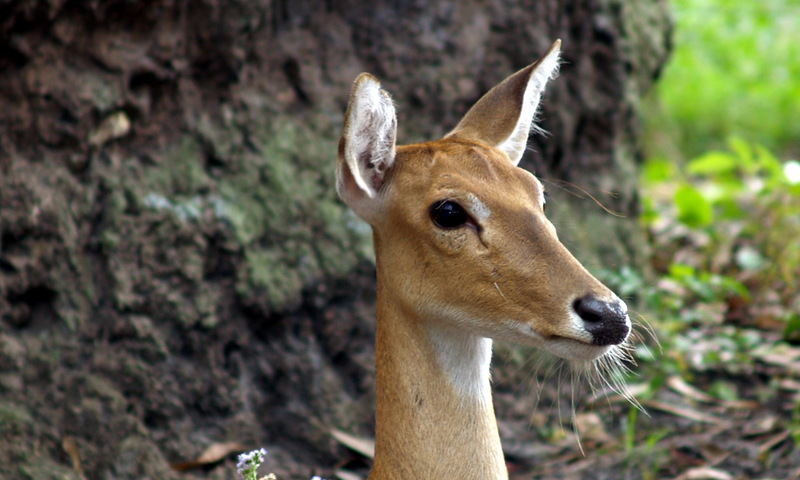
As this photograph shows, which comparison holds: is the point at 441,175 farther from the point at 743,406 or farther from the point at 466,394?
the point at 743,406

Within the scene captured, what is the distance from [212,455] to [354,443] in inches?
29.2

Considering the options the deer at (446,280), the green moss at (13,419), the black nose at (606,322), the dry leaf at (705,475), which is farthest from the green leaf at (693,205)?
the green moss at (13,419)

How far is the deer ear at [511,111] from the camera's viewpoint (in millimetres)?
3836

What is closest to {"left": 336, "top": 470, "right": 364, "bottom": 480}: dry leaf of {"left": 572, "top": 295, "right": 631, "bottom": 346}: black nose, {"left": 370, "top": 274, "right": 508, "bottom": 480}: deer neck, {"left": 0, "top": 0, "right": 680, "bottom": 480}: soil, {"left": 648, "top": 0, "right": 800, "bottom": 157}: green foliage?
{"left": 0, "top": 0, "right": 680, "bottom": 480}: soil

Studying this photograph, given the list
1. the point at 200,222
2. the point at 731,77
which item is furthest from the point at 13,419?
the point at 731,77

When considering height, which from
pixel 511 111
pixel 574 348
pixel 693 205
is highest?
pixel 693 205

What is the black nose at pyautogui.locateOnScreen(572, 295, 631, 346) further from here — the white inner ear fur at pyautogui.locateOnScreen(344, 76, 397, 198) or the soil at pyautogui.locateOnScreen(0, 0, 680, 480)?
the soil at pyautogui.locateOnScreen(0, 0, 680, 480)

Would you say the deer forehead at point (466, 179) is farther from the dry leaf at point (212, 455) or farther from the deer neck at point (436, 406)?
the dry leaf at point (212, 455)

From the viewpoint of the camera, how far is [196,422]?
16.0 feet

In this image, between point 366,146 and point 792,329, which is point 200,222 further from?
point 792,329

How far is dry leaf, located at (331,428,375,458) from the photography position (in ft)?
16.6

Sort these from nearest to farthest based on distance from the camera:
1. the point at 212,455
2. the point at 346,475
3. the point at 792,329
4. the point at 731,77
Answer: the point at 212,455 → the point at 346,475 → the point at 792,329 → the point at 731,77

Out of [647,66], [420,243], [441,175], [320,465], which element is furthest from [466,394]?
[647,66]

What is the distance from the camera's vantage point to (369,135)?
11.3 ft
